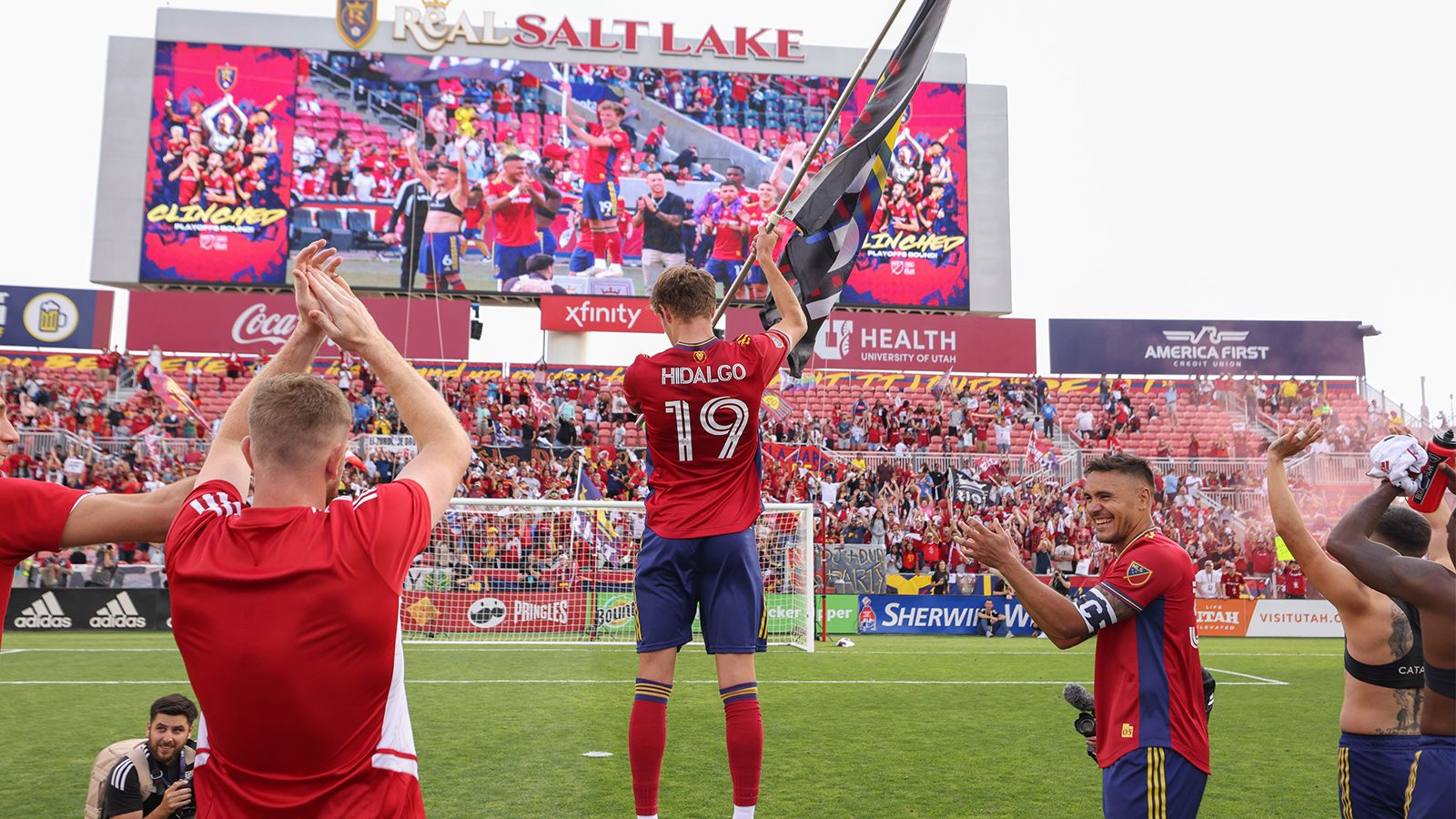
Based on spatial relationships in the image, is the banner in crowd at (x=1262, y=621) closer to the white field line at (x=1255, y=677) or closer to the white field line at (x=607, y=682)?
the white field line at (x=1255, y=677)

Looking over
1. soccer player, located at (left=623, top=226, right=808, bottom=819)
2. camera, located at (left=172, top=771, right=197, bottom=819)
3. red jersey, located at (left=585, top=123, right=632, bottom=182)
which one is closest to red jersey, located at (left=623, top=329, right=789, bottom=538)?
soccer player, located at (left=623, top=226, right=808, bottom=819)

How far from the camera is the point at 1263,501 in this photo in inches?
1067

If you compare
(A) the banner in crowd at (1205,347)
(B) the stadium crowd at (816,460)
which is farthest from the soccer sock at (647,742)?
(A) the banner in crowd at (1205,347)

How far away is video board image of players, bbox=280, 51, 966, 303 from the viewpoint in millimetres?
32781

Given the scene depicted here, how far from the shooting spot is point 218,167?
3288 cm

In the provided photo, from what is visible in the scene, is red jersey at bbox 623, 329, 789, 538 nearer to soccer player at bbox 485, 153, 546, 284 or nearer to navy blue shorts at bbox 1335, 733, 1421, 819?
navy blue shorts at bbox 1335, 733, 1421, 819

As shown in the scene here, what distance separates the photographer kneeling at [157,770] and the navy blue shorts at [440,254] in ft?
93.7

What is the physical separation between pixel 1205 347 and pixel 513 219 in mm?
24066

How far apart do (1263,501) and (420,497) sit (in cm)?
2859

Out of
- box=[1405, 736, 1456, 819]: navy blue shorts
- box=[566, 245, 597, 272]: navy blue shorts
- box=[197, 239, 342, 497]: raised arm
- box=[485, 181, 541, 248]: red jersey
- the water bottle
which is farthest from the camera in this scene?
box=[566, 245, 597, 272]: navy blue shorts

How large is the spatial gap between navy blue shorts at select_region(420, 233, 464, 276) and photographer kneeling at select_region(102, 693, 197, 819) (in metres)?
28.6

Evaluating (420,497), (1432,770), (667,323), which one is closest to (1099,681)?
(1432,770)

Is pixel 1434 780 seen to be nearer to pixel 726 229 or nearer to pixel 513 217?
pixel 726 229

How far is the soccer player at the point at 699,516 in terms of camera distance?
472cm
